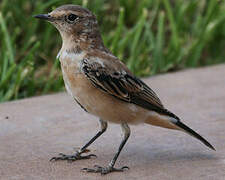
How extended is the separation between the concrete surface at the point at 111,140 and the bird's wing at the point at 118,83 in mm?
479

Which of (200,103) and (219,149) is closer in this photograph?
(219,149)

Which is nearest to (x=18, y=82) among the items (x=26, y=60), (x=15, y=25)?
(x=26, y=60)

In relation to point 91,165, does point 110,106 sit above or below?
above

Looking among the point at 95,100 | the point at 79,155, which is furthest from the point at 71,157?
the point at 95,100

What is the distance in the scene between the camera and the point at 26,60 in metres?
6.79

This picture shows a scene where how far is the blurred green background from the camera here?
677 cm

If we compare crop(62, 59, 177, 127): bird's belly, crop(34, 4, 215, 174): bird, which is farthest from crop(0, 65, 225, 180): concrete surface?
crop(62, 59, 177, 127): bird's belly

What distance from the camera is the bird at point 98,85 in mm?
4465

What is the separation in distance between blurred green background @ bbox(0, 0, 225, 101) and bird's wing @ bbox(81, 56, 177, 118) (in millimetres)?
1931

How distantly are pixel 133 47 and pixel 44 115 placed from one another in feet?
7.07

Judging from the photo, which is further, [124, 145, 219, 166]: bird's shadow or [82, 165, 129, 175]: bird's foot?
[124, 145, 219, 166]: bird's shadow

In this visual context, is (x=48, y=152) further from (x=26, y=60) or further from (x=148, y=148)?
(x=26, y=60)

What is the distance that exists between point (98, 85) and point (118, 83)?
0.20m

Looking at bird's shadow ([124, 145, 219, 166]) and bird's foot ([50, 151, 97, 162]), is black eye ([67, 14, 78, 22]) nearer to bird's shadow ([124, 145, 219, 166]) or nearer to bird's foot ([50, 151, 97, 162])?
bird's foot ([50, 151, 97, 162])
